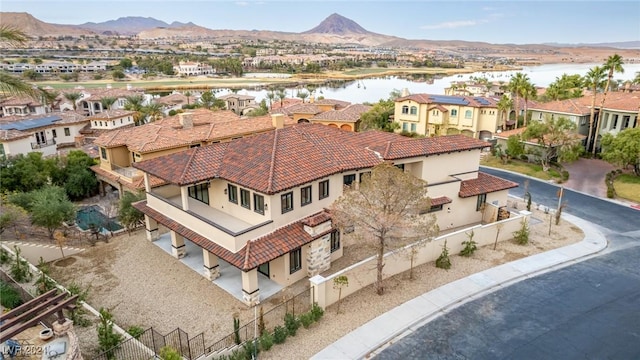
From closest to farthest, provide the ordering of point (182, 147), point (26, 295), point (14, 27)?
point (14, 27) → point (26, 295) → point (182, 147)

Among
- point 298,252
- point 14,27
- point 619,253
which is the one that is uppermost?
point 14,27

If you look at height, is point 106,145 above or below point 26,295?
above

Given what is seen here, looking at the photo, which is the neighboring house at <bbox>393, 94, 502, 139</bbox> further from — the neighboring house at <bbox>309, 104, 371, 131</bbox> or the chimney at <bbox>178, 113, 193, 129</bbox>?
the chimney at <bbox>178, 113, 193, 129</bbox>

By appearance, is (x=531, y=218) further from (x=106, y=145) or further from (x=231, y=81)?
(x=231, y=81)

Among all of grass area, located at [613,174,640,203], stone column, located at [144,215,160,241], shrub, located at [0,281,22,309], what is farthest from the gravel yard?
grass area, located at [613,174,640,203]

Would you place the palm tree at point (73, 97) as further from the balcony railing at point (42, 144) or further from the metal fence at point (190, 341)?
the metal fence at point (190, 341)

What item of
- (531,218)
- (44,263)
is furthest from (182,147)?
(531,218)
